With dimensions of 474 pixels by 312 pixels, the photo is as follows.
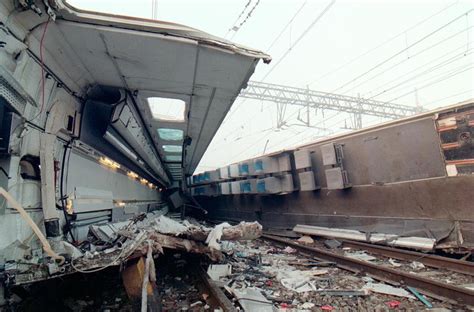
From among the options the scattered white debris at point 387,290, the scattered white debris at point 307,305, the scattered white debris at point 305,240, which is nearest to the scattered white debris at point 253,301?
the scattered white debris at point 307,305

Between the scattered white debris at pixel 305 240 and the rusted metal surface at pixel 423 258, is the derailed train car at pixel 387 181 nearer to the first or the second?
the rusted metal surface at pixel 423 258

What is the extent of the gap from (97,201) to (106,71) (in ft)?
9.24

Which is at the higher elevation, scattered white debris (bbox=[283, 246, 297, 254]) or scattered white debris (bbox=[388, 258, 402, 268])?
scattered white debris (bbox=[283, 246, 297, 254])

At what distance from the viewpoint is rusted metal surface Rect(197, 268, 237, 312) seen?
279 cm

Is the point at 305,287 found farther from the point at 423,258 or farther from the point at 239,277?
the point at 423,258

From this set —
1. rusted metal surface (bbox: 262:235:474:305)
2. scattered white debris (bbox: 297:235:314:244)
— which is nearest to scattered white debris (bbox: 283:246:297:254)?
scattered white debris (bbox: 297:235:314:244)

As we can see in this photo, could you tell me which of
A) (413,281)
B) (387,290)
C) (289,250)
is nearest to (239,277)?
(387,290)

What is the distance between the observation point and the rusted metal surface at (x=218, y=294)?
2787mm

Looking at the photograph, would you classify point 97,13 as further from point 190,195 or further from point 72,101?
point 190,195

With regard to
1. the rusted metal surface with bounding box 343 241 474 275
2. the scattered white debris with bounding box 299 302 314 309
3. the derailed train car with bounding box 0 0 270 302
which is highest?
the derailed train car with bounding box 0 0 270 302

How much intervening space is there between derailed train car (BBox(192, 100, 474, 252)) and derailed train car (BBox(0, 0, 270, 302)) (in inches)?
154

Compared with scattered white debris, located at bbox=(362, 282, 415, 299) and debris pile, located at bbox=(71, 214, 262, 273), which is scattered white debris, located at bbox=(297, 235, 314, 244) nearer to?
scattered white debris, located at bbox=(362, 282, 415, 299)

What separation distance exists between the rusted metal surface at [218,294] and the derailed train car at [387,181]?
4.49 meters

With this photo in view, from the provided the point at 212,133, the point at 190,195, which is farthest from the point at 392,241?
the point at 190,195
